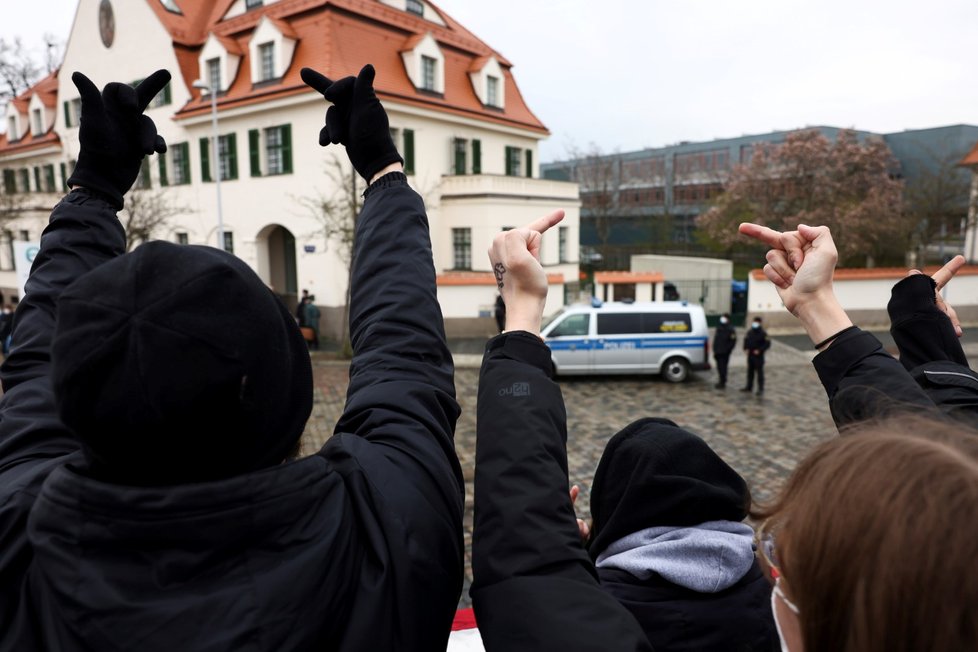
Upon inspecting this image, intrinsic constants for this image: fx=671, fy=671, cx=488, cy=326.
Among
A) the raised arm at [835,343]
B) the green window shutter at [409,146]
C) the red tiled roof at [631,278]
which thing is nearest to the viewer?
the raised arm at [835,343]

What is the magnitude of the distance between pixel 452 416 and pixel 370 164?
0.75m

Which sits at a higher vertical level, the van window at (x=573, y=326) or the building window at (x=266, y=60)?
the building window at (x=266, y=60)

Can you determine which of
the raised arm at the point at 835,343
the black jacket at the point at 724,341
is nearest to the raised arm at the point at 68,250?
the raised arm at the point at 835,343

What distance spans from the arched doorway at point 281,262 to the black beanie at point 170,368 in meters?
26.3

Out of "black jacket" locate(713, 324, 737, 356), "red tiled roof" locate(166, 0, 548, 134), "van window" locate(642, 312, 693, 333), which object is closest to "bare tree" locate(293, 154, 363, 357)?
"red tiled roof" locate(166, 0, 548, 134)

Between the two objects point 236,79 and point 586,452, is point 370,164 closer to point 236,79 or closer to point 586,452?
point 586,452

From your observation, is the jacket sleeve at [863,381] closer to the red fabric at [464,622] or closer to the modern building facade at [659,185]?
the red fabric at [464,622]

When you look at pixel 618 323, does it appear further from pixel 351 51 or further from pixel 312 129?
pixel 351 51

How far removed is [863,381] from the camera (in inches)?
70.3

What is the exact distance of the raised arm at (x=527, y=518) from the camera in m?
1.09

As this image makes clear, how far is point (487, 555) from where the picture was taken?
3.92ft

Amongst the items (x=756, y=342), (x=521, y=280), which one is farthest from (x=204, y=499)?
(x=756, y=342)

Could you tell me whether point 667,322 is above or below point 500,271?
→ below

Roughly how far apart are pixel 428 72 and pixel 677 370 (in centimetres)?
1680
